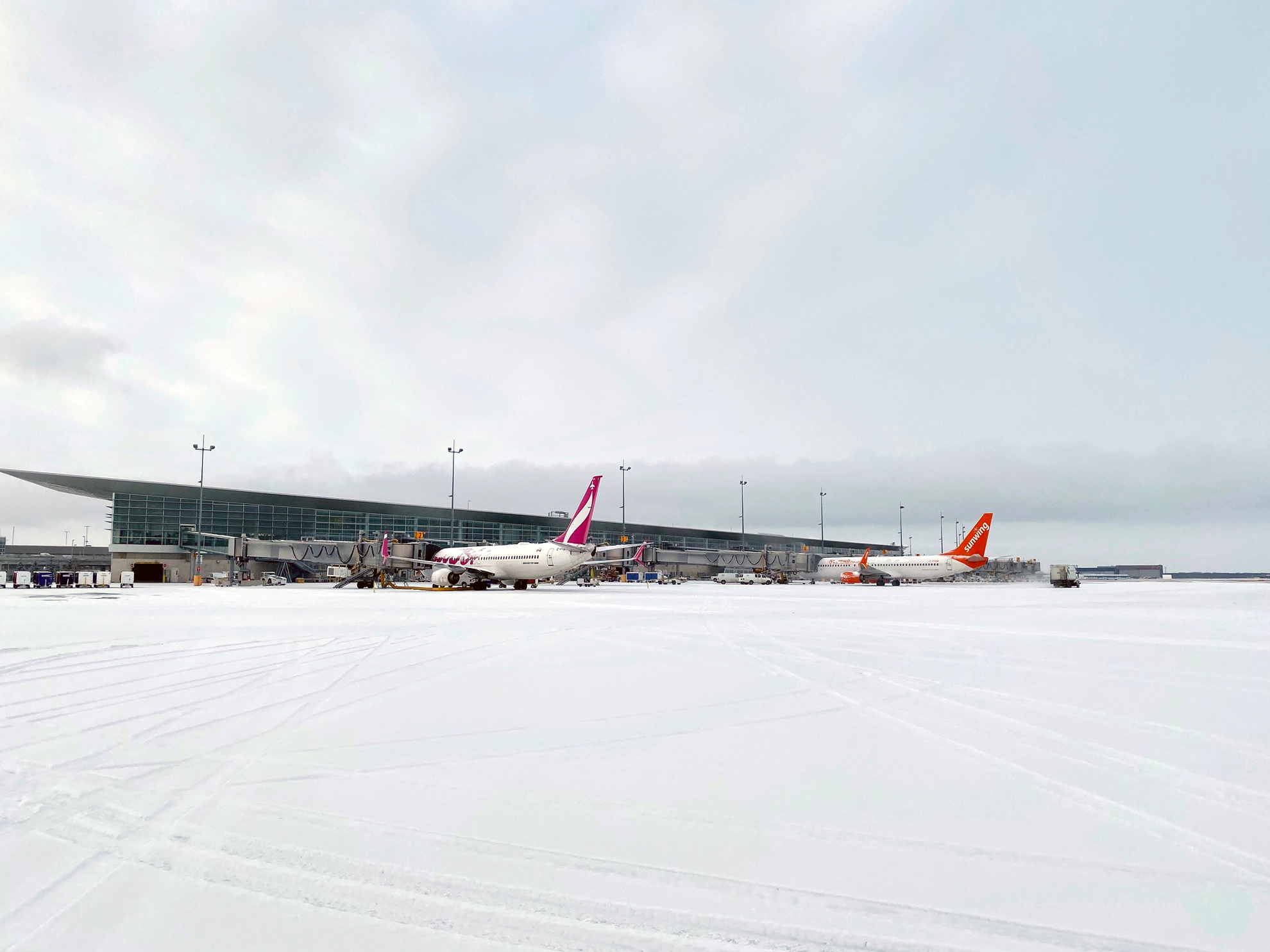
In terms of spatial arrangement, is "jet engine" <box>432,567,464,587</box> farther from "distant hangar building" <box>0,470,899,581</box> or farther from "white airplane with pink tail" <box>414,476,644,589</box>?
"distant hangar building" <box>0,470,899,581</box>

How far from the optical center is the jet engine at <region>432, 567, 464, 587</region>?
46281mm

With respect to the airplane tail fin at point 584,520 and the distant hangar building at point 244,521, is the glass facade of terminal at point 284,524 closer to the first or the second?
the distant hangar building at point 244,521

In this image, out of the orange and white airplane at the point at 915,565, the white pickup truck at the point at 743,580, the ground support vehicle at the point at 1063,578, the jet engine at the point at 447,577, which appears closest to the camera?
the jet engine at the point at 447,577

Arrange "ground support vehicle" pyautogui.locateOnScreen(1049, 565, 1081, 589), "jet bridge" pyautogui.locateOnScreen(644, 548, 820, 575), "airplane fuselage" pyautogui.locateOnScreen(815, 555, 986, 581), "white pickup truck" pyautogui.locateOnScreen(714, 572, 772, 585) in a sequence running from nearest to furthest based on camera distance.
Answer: "ground support vehicle" pyautogui.locateOnScreen(1049, 565, 1081, 589) → "airplane fuselage" pyautogui.locateOnScreen(815, 555, 986, 581) → "white pickup truck" pyautogui.locateOnScreen(714, 572, 772, 585) → "jet bridge" pyautogui.locateOnScreen(644, 548, 820, 575)

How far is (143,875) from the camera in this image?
144 inches

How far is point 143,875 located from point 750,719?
5.15 metres

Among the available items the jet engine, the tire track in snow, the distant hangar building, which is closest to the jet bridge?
the distant hangar building

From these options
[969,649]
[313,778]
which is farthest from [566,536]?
[313,778]

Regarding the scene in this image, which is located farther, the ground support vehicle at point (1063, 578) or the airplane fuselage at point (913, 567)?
the airplane fuselage at point (913, 567)

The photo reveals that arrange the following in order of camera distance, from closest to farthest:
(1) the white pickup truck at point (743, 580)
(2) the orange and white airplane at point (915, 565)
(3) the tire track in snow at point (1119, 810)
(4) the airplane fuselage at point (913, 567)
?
(3) the tire track in snow at point (1119, 810) → (2) the orange and white airplane at point (915, 565) → (4) the airplane fuselage at point (913, 567) → (1) the white pickup truck at point (743, 580)

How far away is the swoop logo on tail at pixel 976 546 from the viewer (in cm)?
7306

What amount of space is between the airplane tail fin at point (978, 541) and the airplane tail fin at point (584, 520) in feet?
157

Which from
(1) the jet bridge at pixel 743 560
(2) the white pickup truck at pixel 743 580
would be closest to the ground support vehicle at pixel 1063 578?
(2) the white pickup truck at pixel 743 580

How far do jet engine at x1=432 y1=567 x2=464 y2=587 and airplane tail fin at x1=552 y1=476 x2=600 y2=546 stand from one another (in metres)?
7.82
